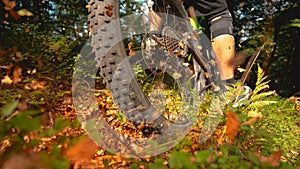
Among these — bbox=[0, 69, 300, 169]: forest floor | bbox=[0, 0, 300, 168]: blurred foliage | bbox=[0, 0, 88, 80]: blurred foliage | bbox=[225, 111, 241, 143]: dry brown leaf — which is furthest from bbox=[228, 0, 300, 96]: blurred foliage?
bbox=[225, 111, 241, 143]: dry brown leaf

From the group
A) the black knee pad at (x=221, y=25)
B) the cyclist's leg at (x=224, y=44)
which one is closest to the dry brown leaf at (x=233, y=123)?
the cyclist's leg at (x=224, y=44)

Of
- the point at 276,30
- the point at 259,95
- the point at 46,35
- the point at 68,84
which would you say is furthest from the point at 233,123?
the point at 276,30

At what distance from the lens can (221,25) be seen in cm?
224

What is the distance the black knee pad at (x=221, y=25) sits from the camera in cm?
221

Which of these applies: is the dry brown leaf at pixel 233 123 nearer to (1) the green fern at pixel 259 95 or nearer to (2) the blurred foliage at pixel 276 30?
(1) the green fern at pixel 259 95

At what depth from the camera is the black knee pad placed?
2.21 metres

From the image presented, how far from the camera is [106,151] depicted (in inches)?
54.4

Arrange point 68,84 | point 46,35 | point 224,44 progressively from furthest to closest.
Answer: point 46,35, point 68,84, point 224,44

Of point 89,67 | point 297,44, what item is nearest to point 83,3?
point 89,67

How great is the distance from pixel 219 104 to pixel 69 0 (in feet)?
14.7

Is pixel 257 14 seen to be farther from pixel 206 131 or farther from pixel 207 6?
pixel 206 131

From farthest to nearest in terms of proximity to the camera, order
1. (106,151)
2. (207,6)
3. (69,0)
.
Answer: (69,0)
(207,6)
(106,151)

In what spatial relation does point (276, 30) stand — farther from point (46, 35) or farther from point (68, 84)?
point (68, 84)

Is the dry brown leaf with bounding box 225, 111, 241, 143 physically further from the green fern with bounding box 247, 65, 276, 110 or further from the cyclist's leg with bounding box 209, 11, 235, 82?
the cyclist's leg with bounding box 209, 11, 235, 82
